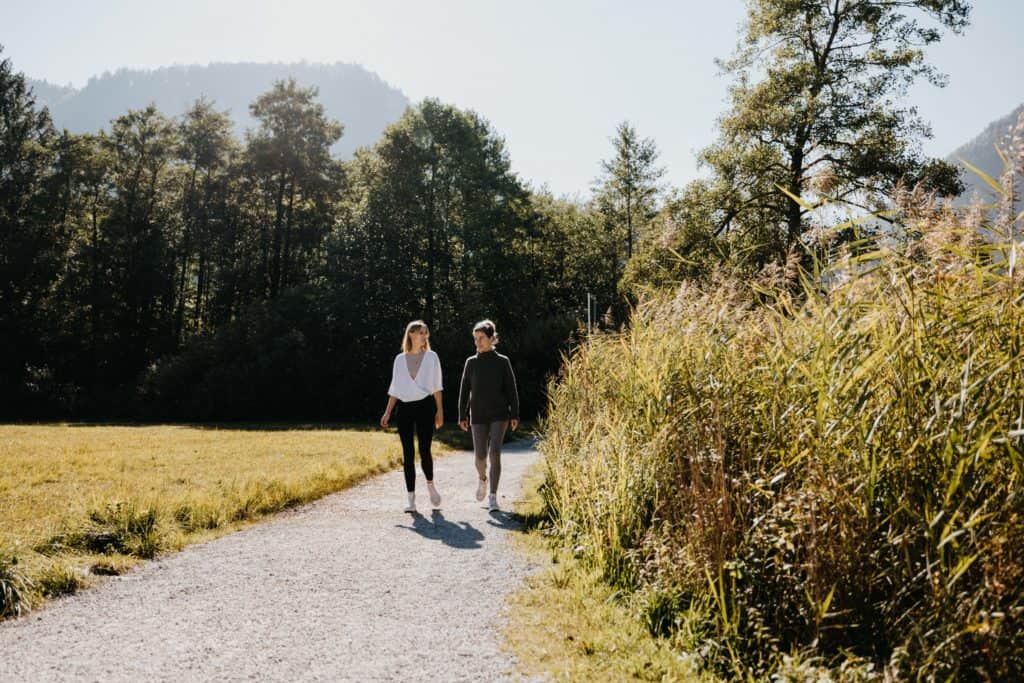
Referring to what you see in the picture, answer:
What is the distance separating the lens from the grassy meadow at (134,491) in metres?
6.03

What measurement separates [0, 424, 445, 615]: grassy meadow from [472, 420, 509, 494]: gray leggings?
2.73 meters

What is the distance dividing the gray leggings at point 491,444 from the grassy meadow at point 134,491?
273 cm

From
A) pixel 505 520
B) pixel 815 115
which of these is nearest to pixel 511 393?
pixel 505 520

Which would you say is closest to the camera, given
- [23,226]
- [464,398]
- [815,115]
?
[464,398]

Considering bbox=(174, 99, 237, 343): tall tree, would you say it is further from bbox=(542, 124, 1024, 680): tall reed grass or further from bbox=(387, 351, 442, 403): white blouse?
bbox=(542, 124, 1024, 680): tall reed grass

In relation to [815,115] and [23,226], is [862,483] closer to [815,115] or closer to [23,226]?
[815,115]

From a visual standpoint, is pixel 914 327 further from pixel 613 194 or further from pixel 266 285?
pixel 266 285

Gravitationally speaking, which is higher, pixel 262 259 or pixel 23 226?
pixel 23 226

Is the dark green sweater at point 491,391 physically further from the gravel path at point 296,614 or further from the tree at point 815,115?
the tree at point 815,115

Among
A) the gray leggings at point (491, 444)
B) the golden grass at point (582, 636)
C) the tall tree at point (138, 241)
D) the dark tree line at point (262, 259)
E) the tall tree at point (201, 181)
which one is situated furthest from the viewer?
the tall tree at point (201, 181)

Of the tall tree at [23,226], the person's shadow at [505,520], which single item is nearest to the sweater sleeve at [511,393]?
the person's shadow at [505,520]

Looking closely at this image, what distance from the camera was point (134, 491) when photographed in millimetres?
9672

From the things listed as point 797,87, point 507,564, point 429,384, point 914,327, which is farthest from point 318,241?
point 914,327

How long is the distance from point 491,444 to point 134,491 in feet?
16.5
